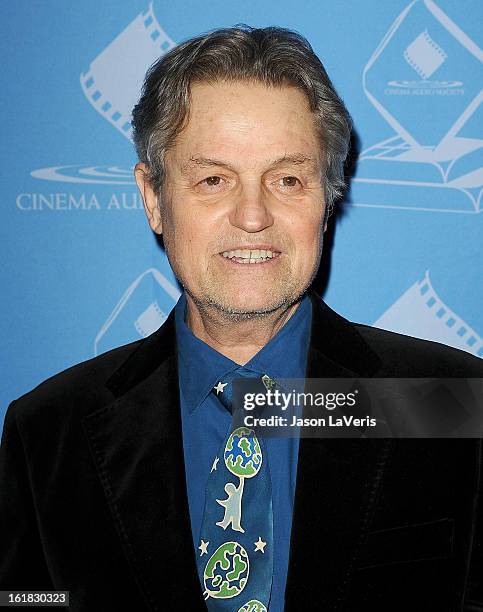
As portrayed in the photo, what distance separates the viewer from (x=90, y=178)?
2.11 metres

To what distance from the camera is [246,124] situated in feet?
5.25

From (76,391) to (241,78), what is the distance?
82 centimetres

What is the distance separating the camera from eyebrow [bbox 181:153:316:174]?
1603mm

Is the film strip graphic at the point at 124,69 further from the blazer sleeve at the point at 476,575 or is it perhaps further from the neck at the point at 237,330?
the blazer sleeve at the point at 476,575

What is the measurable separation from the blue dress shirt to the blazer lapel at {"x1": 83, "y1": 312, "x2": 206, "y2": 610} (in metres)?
0.03

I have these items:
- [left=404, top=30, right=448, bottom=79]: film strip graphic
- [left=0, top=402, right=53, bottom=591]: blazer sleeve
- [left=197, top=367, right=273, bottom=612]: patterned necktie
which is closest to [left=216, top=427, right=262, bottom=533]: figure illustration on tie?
[left=197, top=367, right=273, bottom=612]: patterned necktie

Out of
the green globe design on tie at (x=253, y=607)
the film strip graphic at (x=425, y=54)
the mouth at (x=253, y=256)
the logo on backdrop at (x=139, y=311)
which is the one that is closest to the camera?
the green globe design on tie at (x=253, y=607)

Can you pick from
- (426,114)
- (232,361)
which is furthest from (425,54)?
(232,361)

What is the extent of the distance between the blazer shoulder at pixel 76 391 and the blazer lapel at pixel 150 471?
0.04m

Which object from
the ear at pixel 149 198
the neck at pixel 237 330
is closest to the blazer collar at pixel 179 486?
the neck at pixel 237 330

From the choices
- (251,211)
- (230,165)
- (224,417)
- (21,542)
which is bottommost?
(21,542)

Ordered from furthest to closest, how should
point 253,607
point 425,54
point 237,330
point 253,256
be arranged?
point 425,54, point 237,330, point 253,256, point 253,607

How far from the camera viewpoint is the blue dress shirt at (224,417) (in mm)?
1608

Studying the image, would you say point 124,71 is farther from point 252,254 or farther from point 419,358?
point 419,358
